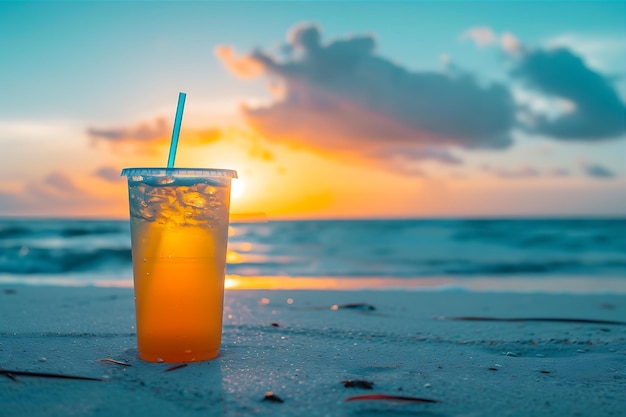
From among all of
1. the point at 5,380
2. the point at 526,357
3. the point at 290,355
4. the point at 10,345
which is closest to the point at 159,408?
the point at 5,380

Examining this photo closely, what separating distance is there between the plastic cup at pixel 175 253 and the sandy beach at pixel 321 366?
114 mm

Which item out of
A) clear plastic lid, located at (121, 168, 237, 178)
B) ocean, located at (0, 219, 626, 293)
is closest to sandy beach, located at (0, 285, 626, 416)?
clear plastic lid, located at (121, 168, 237, 178)

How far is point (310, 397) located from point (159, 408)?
0.45 meters

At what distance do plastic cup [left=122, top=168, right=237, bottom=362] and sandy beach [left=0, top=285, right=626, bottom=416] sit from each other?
114 mm

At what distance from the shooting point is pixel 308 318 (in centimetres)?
340

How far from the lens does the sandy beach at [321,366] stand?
1.75m

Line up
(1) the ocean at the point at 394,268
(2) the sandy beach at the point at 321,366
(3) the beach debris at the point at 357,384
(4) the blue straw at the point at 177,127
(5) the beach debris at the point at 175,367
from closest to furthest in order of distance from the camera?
1. (2) the sandy beach at the point at 321,366
2. (3) the beach debris at the point at 357,384
3. (5) the beach debris at the point at 175,367
4. (4) the blue straw at the point at 177,127
5. (1) the ocean at the point at 394,268

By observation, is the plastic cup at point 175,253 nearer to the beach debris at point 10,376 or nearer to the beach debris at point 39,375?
the beach debris at point 39,375

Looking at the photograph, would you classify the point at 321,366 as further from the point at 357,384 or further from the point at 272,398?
the point at 272,398

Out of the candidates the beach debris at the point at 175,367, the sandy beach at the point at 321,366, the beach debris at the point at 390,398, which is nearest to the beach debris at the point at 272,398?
the sandy beach at the point at 321,366

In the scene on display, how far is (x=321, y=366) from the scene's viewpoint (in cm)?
220

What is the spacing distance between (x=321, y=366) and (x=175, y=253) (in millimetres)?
695

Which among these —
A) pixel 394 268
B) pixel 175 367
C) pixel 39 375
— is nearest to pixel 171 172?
pixel 175 367

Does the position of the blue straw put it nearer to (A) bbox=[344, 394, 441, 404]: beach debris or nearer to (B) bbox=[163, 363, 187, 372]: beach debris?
(B) bbox=[163, 363, 187, 372]: beach debris
